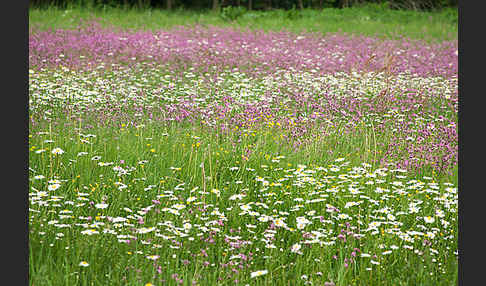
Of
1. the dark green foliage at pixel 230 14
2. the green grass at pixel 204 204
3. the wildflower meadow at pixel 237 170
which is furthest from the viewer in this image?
the dark green foliage at pixel 230 14

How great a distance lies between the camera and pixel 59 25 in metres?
15.7

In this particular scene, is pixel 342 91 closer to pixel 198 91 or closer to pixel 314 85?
pixel 314 85

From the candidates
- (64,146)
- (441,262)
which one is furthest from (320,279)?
(64,146)

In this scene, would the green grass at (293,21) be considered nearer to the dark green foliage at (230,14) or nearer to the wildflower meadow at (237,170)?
the dark green foliage at (230,14)

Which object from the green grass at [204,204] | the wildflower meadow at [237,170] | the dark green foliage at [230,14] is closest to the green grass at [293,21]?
the dark green foliage at [230,14]

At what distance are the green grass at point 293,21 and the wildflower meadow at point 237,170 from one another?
15.7 ft

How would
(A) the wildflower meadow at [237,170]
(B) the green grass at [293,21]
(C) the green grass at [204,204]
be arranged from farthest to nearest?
1. (B) the green grass at [293,21]
2. (A) the wildflower meadow at [237,170]
3. (C) the green grass at [204,204]

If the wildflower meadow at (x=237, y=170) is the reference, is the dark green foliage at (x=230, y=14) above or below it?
above

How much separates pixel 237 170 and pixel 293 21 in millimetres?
16613

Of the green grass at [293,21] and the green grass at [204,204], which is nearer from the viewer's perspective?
the green grass at [204,204]

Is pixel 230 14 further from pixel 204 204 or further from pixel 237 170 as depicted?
pixel 204 204

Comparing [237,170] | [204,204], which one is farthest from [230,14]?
[204,204]

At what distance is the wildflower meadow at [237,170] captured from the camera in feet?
11.7

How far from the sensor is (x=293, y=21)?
2086 centimetres
